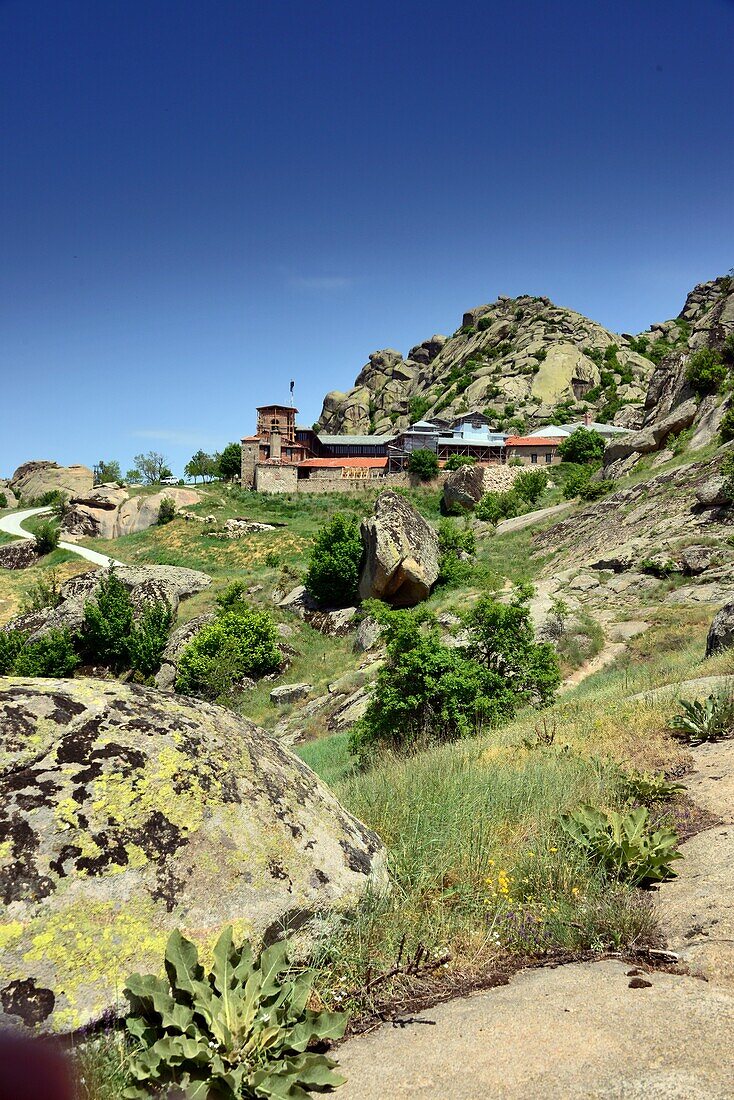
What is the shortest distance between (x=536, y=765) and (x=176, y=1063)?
13.4ft

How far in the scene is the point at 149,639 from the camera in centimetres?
2830

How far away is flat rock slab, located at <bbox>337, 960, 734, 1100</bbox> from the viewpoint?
7.14 feet

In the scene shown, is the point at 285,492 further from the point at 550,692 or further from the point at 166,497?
the point at 550,692

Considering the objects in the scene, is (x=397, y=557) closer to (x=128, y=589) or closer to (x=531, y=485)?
(x=128, y=589)

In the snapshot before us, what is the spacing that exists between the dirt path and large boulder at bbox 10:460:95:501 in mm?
83151

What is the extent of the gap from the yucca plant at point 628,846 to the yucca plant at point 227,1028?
2.09 meters

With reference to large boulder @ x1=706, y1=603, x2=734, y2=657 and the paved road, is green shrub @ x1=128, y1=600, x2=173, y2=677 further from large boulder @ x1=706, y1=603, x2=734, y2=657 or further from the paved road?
large boulder @ x1=706, y1=603, x2=734, y2=657

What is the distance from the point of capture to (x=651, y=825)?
434 cm

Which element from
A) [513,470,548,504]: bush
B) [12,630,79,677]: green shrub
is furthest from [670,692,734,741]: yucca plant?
[513,470,548,504]: bush

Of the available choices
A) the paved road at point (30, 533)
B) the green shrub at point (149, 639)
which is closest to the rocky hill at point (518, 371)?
→ the paved road at point (30, 533)

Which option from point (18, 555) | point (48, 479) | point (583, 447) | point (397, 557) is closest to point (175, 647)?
point (397, 557)

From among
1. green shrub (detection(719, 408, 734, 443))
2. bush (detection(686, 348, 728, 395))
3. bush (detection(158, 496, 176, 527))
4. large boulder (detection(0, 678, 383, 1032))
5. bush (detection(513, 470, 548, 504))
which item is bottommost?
large boulder (detection(0, 678, 383, 1032))

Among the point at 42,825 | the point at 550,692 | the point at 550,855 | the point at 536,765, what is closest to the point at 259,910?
the point at 42,825

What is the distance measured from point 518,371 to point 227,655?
88.3 metres
